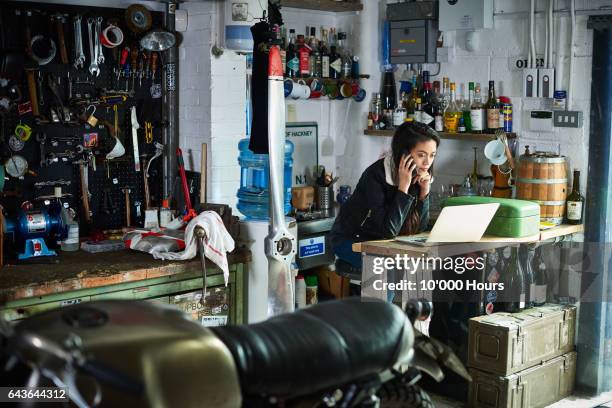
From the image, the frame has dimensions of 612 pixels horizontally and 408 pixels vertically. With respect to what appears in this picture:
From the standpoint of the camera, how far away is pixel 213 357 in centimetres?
169

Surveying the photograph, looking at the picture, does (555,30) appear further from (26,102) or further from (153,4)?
(26,102)

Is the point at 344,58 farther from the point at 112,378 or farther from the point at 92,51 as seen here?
the point at 112,378

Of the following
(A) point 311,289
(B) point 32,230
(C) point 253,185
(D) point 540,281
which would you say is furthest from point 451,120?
(B) point 32,230

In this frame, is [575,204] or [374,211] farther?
[575,204]

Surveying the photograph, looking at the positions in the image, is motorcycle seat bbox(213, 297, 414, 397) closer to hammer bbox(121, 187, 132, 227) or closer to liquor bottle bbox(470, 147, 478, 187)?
hammer bbox(121, 187, 132, 227)

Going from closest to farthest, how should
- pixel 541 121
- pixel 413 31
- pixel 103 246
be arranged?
pixel 103 246 < pixel 541 121 < pixel 413 31

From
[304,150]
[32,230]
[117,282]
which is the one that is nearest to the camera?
[117,282]

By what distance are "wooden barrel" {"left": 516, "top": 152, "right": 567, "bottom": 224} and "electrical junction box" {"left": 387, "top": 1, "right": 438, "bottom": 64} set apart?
122 centimetres

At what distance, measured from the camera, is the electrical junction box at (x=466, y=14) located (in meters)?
5.90

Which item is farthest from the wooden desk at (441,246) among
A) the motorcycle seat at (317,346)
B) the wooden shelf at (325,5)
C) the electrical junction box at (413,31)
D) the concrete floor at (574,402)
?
the motorcycle seat at (317,346)

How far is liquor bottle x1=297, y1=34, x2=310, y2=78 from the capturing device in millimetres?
6449

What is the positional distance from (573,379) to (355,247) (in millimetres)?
1877

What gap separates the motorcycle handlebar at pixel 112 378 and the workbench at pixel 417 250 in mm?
3314

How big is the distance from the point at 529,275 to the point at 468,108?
4.40 ft
